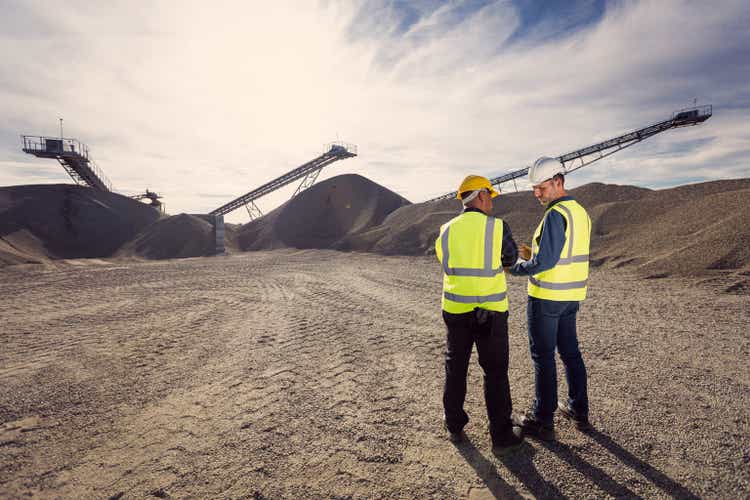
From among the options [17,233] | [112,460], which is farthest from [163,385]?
Answer: [17,233]

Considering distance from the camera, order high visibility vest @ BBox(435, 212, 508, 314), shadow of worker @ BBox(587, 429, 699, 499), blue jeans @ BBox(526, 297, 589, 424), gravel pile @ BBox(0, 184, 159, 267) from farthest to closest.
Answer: gravel pile @ BBox(0, 184, 159, 267) < blue jeans @ BBox(526, 297, 589, 424) < high visibility vest @ BBox(435, 212, 508, 314) < shadow of worker @ BBox(587, 429, 699, 499)

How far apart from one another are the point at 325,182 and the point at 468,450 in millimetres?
39143

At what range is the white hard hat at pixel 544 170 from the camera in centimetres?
297

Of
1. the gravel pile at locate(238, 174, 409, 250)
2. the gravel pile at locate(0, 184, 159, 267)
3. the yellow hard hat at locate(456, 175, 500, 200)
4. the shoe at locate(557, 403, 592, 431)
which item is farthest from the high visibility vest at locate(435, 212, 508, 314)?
the gravel pile at locate(0, 184, 159, 267)

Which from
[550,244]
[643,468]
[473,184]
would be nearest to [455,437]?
[643,468]

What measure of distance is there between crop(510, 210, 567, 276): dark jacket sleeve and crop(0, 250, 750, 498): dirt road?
1573mm

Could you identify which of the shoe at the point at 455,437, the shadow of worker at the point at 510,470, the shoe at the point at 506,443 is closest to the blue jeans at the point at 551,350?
the shoe at the point at 506,443

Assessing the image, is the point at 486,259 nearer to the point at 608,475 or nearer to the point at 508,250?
the point at 508,250

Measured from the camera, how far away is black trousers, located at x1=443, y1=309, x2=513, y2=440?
9.13 ft

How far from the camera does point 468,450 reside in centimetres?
294

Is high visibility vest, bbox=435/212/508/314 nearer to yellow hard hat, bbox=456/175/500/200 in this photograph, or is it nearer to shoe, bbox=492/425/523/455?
yellow hard hat, bbox=456/175/500/200

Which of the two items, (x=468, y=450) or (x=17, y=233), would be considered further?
(x=17, y=233)

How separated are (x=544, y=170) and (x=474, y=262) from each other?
1.08m

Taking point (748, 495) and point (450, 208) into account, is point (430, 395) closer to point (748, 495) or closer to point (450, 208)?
point (748, 495)
